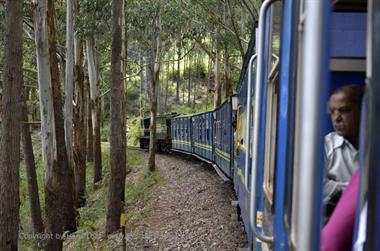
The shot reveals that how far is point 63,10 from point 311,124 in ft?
67.2

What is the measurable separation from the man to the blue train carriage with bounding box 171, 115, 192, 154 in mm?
21712

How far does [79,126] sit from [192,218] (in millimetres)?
9242

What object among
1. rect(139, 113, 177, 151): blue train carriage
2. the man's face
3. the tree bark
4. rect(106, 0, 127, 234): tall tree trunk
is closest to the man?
the man's face

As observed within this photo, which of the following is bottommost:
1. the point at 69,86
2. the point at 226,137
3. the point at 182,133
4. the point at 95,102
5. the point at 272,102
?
the point at 182,133

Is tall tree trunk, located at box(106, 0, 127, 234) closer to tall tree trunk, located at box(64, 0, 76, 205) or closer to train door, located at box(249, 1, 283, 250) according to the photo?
tall tree trunk, located at box(64, 0, 76, 205)

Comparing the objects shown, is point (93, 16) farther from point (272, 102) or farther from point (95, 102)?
point (272, 102)

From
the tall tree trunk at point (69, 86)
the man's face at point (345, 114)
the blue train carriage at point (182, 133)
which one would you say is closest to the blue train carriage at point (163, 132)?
the blue train carriage at point (182, 133)

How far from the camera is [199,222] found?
1088 centimetres

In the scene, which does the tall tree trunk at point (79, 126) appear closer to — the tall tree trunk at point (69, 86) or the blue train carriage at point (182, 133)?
the tall tree trunk at point (69, 86)

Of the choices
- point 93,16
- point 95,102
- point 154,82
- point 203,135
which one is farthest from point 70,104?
point 95,102

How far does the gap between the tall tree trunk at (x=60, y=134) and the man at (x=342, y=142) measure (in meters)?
10.3

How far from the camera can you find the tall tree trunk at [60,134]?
1230 centimetres

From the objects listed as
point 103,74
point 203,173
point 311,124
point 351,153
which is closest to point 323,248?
point 311,124

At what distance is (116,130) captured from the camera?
38.3 feet
